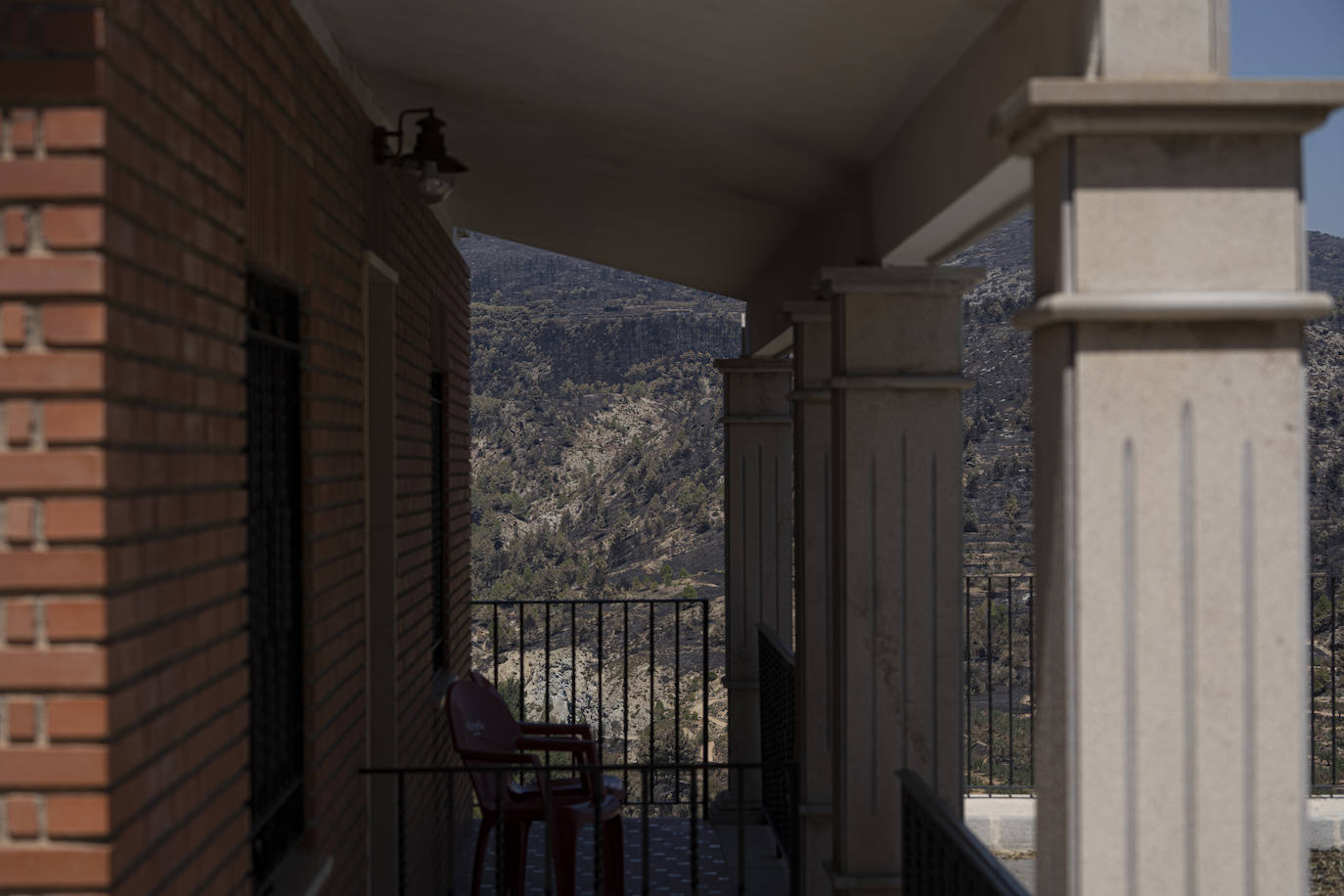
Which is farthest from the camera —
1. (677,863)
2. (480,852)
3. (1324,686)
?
(1324,686)

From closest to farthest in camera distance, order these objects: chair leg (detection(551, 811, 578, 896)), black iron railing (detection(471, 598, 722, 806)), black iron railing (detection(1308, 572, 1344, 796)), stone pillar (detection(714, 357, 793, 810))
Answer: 1. chair leg (detection(551, 811, 578, 896))
2. stone pillar (detection(714, 357, 793, 810))
3. black iron railing (detection(1308, 572, 1344, 796))
4. black iron railing (detection(471, 598, 722, 806))

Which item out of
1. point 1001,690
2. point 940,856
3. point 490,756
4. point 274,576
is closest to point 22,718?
point 274,576

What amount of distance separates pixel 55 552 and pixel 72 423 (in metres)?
0.19

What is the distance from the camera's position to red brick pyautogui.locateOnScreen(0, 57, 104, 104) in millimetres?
1856

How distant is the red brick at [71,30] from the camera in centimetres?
186

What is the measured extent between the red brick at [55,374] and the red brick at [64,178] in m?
0.24

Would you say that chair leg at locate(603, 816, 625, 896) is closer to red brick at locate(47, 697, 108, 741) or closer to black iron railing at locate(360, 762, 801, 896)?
black iron railing at locate(360, 762, 801, 896)

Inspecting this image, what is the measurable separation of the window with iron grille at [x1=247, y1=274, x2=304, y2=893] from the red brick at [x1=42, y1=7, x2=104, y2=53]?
102 cm

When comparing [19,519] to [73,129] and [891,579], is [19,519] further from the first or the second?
[891,579]

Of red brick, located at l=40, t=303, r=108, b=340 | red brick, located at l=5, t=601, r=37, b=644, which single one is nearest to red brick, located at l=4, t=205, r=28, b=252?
red brick, located at l=40, t=303, r=108, b=340

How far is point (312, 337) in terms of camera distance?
132 inches

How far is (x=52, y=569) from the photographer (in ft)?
5.98

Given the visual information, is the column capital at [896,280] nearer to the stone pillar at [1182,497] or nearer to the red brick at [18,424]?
the stone pillar at [1182,497]

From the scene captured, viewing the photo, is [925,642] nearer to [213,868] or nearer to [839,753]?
[839,753]
